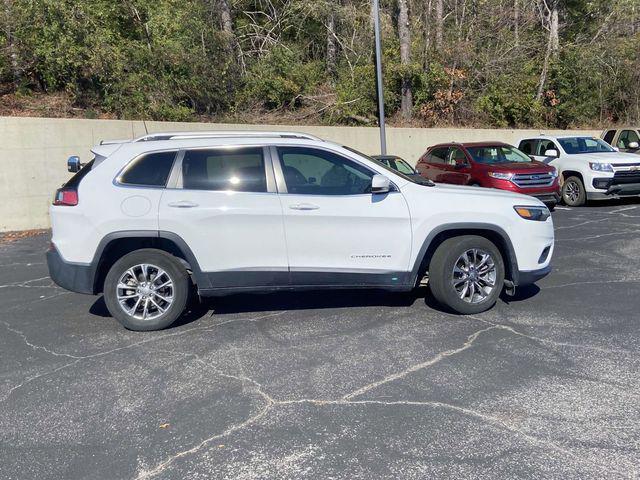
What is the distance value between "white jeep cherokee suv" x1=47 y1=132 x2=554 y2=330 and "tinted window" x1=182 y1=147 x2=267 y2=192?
0.4 inches

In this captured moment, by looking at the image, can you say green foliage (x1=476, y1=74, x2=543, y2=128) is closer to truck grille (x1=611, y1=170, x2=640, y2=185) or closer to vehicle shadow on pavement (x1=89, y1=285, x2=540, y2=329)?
truck grille (x1=611, y1=170, x2=640, y2=185)

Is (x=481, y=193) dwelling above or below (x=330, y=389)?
above

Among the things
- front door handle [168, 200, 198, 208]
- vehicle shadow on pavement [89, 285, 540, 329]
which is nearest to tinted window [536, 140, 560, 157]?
vehicle shadow on pavement [89, 285, 540, 329]

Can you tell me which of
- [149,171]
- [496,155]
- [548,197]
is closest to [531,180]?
[548,197]

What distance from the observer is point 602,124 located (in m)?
25.1

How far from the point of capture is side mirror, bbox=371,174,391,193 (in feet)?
18.4

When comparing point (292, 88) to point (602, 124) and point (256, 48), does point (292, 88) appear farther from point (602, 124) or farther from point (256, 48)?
point (602, 124)

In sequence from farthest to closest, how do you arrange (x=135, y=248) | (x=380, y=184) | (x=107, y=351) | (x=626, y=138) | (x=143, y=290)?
(x=626, y=138)
(x=135, y=248)
(x=143, y=290)
(x=380, y=184)
(x=107, y=351)

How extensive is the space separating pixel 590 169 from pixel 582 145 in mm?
1638

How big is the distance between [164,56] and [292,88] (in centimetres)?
470

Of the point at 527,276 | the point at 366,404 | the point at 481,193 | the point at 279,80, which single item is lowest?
the point at 366,404

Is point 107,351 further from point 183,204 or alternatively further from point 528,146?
point 528,146

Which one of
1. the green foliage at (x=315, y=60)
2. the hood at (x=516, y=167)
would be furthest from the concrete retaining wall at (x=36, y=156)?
the hood at (x=516, y=167)

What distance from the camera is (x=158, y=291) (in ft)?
19.0
